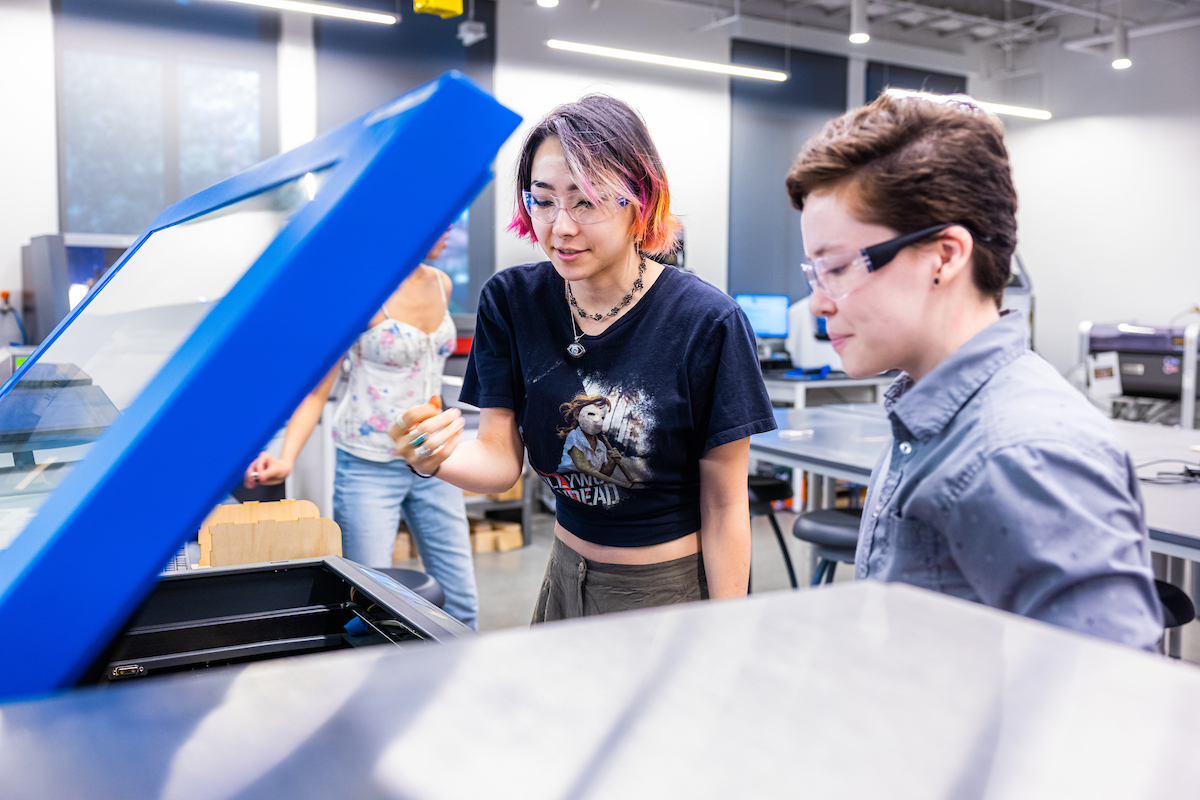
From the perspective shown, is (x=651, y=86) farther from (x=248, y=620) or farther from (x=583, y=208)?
(x=248, y=620)

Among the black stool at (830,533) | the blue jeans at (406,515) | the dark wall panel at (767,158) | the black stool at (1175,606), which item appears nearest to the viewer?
the black stool at (1175,606)

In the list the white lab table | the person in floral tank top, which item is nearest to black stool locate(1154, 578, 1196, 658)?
the person in floral tank top

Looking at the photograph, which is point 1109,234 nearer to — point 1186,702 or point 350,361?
point 350,361

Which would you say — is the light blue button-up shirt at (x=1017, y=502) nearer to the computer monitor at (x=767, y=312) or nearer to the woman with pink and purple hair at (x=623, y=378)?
the woman with pink and purple hair at (x=623, y=378)

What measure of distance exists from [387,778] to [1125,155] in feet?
30.7

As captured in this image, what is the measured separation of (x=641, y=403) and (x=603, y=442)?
83 millimetres

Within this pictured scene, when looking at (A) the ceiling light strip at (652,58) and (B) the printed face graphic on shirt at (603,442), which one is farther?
(A) the ceiling light strip at (652,58)

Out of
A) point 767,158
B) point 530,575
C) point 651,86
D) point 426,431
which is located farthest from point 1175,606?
point 767,158

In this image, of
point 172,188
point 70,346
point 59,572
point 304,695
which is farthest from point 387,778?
point 172,188

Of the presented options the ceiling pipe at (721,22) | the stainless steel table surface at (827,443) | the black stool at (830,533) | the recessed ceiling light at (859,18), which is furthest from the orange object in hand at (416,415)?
the ceiling pipe at (721,22)

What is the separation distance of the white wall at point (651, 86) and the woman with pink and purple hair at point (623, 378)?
5059mm

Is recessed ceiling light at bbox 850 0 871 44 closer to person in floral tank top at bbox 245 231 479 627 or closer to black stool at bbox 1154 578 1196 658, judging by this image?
person in floral tank top at bbox 245 231 479 627

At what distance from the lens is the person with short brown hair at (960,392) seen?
26.0 inches

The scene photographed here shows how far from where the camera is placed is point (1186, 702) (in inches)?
15.2
